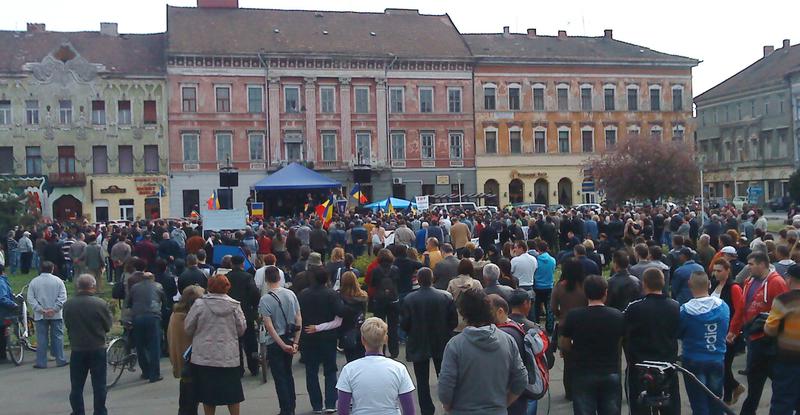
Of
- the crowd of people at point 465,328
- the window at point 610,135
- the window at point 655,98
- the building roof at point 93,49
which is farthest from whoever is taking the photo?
the window at point 655,98

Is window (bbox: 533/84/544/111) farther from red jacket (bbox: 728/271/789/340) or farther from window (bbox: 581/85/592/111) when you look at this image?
red jacket (bbox: 728/271/789/340)

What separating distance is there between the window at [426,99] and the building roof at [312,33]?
2073 mm

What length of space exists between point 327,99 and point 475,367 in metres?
47.3

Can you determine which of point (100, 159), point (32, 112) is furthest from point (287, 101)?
point (32, 112)

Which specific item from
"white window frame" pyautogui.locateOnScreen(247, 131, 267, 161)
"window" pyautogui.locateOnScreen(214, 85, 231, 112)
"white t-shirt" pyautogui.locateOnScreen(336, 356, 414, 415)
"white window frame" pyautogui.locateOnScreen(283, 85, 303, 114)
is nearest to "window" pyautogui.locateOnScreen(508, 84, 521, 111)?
"white window frame" pyautogui.locateOnScreen(283, 85, 303, 114)

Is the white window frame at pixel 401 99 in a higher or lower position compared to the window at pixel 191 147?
higher

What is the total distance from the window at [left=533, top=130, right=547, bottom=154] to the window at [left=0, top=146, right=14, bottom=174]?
3069 centimetres

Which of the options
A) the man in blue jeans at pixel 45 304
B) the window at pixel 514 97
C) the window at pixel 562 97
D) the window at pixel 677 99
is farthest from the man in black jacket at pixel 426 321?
the window at pixel 677 99

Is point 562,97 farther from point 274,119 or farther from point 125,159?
point 125,159

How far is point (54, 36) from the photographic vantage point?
51.2 m

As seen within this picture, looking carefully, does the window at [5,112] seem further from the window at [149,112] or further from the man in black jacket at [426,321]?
the man in black jacket at [426,321]

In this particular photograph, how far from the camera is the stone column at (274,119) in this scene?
51.3 meters

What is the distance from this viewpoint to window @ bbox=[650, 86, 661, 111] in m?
57.8

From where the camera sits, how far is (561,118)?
56.4 meters
